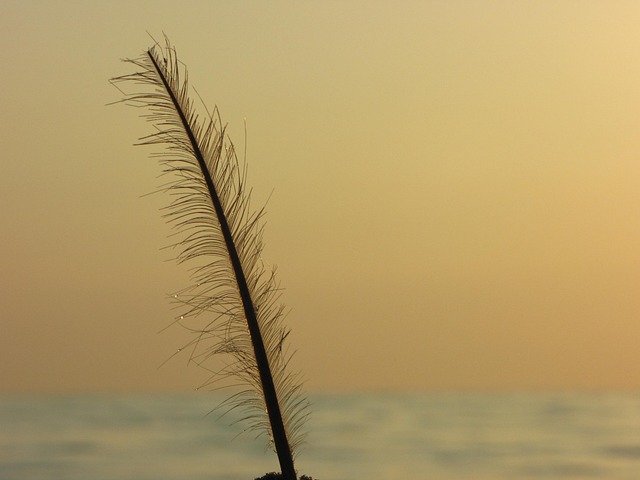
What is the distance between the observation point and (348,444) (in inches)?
1221

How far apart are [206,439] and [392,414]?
49.5ft

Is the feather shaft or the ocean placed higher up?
the ocean

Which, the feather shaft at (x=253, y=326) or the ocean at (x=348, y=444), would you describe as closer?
the feather shaft at (x=253, y=326)

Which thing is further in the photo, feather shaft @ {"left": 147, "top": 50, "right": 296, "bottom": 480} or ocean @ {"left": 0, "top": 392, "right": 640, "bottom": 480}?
ocean @ {"left": 0, "top": 392, "right": 640, "bottom": 480}

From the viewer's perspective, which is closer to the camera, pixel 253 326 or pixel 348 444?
pixel 253 326

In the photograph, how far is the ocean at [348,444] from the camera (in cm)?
2416

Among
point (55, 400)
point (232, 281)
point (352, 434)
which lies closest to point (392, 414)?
point (352, 434)

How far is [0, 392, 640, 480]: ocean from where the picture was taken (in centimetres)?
2416

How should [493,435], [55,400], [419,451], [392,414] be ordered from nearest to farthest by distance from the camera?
[419,451]
[493,435]
[392,414]
[55,400]

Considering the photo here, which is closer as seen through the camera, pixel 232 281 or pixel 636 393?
pixel 232 281

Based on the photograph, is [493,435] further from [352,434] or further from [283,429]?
[283,429]

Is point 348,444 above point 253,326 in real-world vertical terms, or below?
above

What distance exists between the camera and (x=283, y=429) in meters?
5.55

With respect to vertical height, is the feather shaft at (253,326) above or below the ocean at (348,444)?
below
